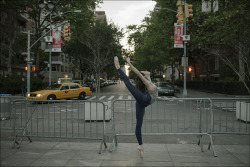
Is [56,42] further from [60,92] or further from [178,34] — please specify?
[178,34]

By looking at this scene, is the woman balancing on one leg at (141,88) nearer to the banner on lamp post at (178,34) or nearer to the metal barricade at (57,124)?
the metal barricade at (57,124)

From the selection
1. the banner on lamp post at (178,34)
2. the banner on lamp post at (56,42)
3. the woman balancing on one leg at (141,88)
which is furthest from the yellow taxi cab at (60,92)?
the woman balancing on one leg at (141,88)

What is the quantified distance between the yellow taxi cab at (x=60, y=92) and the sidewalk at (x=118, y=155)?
10754 mm

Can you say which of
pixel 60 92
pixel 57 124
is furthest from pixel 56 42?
pixel 57 124

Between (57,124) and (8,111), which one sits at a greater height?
(8,111)

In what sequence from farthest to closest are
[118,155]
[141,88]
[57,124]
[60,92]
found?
[60,92], [57,124], [118,155], [141,88]

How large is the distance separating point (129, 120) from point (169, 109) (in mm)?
2294

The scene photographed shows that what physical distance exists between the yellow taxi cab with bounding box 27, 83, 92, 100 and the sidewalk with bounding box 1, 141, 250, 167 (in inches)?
423

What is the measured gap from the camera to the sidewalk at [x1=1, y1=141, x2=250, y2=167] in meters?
4.55

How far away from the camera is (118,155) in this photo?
5039 millimetres

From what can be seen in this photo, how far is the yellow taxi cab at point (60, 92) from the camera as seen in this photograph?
1629 centimetres

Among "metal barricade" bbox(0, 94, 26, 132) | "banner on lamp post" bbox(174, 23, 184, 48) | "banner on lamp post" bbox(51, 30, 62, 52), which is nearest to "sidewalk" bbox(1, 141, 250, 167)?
"metal barricade" bbox(0, 94, 26, 132)

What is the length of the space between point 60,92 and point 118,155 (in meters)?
13.7

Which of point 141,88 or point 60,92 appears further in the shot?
point 60,92
